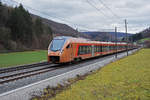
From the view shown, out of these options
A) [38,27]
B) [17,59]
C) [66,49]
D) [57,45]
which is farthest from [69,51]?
[38,27]

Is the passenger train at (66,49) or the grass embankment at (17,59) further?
the grass embankment at (17,59)

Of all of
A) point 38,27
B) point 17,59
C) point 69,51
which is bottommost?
point 17,59

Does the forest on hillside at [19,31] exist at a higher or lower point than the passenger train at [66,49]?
higher

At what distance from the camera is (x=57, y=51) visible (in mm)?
16609

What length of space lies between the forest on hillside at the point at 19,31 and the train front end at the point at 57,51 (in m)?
33.2

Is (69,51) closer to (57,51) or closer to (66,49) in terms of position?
(66,49)

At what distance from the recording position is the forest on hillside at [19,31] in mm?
49531

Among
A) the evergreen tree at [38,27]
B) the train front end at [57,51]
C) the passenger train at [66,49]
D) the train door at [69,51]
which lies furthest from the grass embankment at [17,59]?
the evergreen tree at [38,27]

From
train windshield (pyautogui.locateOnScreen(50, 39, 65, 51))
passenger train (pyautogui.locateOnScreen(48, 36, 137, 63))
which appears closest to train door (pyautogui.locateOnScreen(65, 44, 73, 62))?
passenger train (pyautogui.locateOnScreen(48, 36, 137, 63))

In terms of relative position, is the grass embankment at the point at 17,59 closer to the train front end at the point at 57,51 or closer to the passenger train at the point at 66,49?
the train front end at the point at 57,51

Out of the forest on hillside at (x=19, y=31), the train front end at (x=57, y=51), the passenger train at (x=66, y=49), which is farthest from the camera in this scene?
the forest on hillside at (x=19, y=31)

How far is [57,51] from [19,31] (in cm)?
4456

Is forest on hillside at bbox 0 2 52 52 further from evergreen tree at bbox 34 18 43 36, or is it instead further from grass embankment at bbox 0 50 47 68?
grass embankment at bbox 0 50 47 68

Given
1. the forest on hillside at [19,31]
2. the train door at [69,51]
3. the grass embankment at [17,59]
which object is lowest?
the grass embankment at [17,59]
